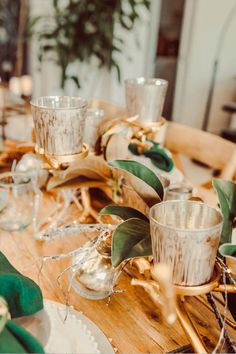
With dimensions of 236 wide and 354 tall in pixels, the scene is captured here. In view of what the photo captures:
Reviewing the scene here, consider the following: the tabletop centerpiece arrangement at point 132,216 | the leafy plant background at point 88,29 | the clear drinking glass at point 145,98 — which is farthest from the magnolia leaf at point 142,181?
the leafy plant background at point 88,29

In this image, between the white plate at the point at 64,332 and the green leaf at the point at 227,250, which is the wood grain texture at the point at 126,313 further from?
the green leaf at the point at 227,250

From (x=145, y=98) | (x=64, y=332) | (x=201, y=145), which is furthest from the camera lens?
(x=201, y=145)

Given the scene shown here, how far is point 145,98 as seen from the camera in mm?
1065

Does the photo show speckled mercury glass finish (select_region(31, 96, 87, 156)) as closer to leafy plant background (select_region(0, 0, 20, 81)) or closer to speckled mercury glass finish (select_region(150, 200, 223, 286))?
speckled mercury glass finish (select_region(150, 200, 223, 286))

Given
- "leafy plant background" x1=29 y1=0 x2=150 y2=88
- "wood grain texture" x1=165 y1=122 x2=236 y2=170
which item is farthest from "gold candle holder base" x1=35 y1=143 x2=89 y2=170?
"leafy plant background" x1=29 y1=0 x2=150 y2=88

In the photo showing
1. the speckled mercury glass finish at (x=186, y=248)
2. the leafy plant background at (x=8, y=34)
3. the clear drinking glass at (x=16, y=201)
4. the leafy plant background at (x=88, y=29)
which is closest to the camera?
the speckled mercury glass finish at (x=186, y=248)

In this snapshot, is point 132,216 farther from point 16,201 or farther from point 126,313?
point 16,201

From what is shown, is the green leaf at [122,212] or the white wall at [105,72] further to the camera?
the white wall at [105,72]

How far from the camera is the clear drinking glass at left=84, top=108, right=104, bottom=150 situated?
1.09 metres

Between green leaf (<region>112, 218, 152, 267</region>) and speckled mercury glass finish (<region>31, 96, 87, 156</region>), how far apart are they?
248 mm

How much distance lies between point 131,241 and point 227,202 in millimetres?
183

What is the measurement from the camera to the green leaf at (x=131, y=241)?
2.06 ft

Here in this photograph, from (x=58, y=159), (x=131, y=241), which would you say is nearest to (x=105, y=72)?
(x=58, y=159)

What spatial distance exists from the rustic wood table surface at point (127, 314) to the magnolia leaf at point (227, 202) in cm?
17
